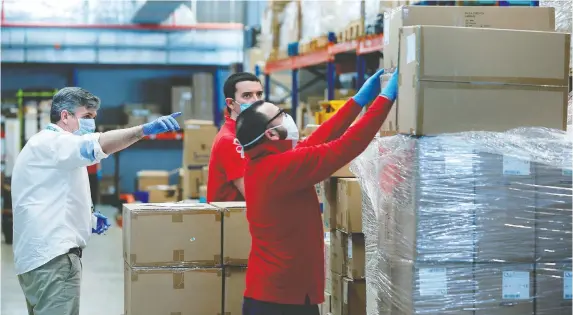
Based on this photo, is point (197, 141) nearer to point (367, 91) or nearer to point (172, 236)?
point (172, 236)

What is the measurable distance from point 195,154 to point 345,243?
799cm

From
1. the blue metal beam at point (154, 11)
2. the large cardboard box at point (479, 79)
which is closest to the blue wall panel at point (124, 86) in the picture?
the blue metal beam at point (154, 11)

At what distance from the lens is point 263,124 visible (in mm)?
3658

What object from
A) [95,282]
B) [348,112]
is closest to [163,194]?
[95,282]

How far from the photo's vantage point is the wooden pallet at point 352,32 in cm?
746

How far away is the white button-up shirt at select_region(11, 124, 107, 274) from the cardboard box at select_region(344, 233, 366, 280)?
144cm

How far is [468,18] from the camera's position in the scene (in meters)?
3.89

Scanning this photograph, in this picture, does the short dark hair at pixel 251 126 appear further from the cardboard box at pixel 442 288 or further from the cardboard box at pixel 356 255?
the cardboard box at pixel 356 255

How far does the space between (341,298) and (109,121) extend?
571 inches

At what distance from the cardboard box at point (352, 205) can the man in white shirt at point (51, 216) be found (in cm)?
96

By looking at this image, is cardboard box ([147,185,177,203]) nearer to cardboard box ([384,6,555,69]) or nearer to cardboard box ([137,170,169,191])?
cardboard box ([137,170,169,191])

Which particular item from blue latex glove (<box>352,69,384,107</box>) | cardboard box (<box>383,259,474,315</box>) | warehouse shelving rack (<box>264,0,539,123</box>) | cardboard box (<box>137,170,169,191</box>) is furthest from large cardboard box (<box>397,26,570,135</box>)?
cardboard box (<box>137,170,169,191</box>)

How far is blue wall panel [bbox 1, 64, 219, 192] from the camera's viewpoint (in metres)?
18.3

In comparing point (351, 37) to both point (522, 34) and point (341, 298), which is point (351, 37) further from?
point (522, 34)
